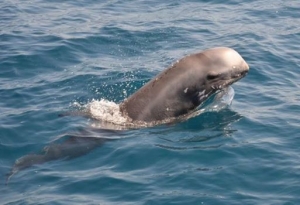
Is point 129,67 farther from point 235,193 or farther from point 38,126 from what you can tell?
point 235,193

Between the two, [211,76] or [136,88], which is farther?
[136,88]

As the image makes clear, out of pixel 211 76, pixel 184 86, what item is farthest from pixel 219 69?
pixel 184 86

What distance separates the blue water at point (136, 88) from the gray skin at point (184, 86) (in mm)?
403

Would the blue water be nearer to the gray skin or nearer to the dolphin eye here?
the gray skin

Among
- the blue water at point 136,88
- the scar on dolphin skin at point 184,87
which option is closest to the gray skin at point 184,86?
the scar on dolphin skin at point 184,87

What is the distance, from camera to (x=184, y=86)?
14906 mm

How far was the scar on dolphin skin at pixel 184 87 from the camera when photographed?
14.7m

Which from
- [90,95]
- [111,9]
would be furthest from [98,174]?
[111,9]

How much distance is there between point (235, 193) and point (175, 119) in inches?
136

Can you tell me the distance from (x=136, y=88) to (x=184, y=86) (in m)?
2.22

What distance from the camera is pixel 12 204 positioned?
38.3 ft

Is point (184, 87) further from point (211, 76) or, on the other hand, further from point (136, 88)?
point (136, 88)

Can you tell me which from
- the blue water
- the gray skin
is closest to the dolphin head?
the gray skin

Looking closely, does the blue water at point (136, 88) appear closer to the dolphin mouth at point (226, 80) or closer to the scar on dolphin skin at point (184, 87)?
the scar on dolphin skin at point (184, 87)
